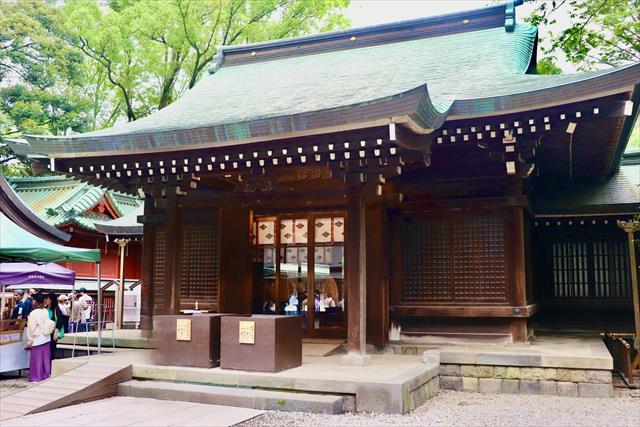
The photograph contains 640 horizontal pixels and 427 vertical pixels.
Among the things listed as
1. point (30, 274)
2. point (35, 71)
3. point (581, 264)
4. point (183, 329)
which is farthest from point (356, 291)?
point (35, 71)

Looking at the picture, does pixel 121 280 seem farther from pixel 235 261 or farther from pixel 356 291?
pixel 356 291

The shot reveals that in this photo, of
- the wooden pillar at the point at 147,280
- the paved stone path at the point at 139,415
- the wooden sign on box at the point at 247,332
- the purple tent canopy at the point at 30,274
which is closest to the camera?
the paved stone path at the point at 139,415

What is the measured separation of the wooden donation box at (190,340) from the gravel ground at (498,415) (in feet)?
5.68

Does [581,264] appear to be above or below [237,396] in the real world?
above

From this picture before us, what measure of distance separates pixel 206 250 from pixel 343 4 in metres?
15.9

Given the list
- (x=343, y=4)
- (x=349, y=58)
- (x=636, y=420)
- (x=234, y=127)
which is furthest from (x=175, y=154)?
(x=343, y=4)

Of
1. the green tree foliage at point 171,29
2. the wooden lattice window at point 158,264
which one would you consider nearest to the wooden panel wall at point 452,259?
the wooden lattice window at point 158,264

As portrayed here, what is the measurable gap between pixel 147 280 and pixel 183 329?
380cm

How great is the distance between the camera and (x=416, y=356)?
30.8 ft

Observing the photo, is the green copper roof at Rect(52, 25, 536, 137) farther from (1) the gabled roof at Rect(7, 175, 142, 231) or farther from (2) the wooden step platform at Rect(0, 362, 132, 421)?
(1) the gabled roof at Rect(7, 175, 142, 231)

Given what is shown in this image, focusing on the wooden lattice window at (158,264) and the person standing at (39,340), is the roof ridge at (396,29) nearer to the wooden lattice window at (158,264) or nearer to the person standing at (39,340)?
the wooden lattice window at (158,264)

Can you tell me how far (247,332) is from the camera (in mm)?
8055

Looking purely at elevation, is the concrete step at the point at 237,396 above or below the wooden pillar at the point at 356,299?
below

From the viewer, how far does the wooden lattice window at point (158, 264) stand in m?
12.2
